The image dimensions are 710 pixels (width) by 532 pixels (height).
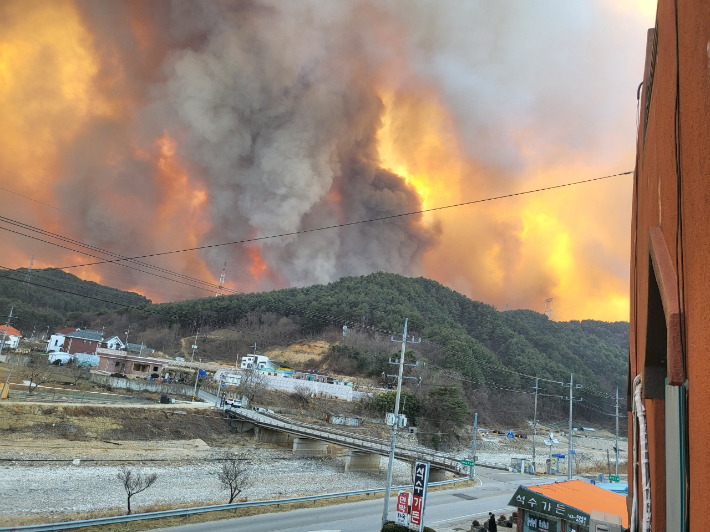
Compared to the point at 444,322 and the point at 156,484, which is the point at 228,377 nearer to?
the point at 156,484

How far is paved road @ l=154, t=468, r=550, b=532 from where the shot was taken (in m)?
22.2

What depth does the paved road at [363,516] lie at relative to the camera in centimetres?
2223

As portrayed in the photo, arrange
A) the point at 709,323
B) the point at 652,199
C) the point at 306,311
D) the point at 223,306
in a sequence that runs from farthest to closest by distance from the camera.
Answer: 1. the point at 223,306
2. the point at 306,311
3. the point at 652,199
4. the point at 709,323

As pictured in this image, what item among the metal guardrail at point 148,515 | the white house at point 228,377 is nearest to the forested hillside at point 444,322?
the white house at point 228,377

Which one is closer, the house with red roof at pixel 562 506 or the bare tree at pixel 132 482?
the house with red roof at pixel 562 506

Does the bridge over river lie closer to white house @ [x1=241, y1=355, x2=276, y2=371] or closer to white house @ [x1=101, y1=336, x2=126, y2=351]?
white house @ [x1=241, y1=355, x2=276, y2=371]

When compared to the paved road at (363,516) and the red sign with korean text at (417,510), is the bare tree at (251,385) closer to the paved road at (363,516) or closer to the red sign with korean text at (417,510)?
the paved road at (363,516)

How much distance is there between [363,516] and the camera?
2628 cm

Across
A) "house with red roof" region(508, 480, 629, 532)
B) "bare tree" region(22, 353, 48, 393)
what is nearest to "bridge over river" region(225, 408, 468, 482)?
"house with red roof" region(508, 480, 629, 532)

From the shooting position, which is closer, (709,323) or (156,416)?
(709,323)

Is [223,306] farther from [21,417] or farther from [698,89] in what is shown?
[698,89]

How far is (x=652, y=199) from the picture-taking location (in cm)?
679

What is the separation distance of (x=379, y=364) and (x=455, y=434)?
28748mm

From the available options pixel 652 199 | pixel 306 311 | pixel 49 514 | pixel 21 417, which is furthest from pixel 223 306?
pixel 652 199
